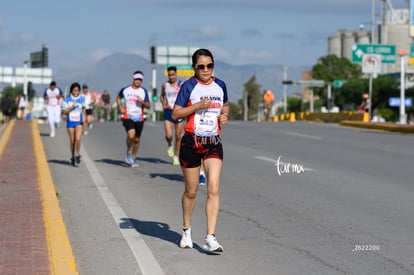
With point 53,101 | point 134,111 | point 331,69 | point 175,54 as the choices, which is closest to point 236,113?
point 331,69

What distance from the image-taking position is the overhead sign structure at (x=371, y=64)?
2052 inches

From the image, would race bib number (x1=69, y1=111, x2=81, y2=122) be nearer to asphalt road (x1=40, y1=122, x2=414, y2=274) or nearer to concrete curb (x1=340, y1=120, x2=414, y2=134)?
asphalt road (x1=40, y1=122, x2=414, y2=274)

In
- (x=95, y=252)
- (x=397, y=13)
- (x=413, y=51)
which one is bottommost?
(x=95, y=252)

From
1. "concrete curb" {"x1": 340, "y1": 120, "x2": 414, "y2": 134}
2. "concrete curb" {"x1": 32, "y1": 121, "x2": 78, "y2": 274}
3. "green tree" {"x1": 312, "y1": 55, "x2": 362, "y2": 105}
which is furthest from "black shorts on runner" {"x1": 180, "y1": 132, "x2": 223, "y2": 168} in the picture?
"green tree" {"x1": 312, "y1": 55, "x2": 362, "y2": 105}

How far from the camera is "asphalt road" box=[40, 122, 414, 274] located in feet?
26.6

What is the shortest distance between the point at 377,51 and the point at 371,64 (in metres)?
5.26

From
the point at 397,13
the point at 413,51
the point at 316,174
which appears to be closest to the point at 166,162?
the point at 316,174

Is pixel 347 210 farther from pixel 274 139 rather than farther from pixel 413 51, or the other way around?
pixel 413 51

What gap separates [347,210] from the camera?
451 inches

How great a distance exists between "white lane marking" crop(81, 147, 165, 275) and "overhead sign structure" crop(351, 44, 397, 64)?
44.1 metres

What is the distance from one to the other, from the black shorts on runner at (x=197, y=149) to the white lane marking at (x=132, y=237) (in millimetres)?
917

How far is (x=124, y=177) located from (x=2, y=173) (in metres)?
2.05

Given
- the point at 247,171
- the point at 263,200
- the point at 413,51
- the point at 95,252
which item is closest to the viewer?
the point at 95,252

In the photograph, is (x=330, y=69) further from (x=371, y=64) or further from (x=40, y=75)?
(x=371, y=64)
